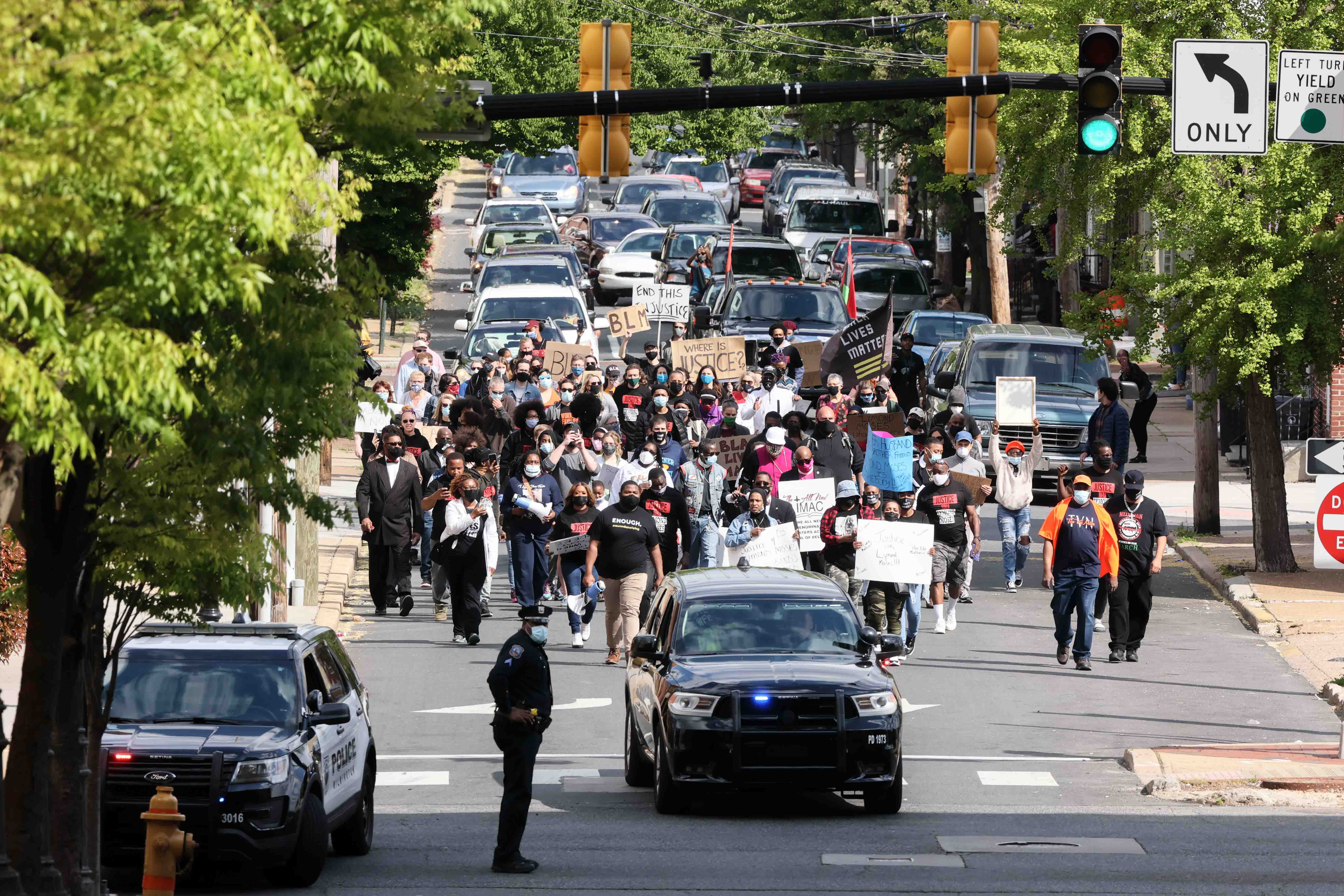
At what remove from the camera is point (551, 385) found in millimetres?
29188

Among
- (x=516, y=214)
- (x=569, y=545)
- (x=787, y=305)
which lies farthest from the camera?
(x=516, y=214)

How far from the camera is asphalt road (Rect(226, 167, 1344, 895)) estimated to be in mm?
12312

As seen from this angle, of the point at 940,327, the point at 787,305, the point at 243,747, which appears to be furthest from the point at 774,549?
the point at 940,327

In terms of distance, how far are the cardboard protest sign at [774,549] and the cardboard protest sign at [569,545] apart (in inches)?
56.5

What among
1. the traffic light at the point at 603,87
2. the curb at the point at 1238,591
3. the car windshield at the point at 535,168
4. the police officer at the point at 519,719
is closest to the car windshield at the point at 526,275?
the curb at the point at 1238,591

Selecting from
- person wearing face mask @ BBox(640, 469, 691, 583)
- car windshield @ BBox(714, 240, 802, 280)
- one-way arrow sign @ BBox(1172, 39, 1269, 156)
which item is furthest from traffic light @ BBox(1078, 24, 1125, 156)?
car windshield @ BBox(714, 240, 802, 280)

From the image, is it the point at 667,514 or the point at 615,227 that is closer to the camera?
the point at 667,514

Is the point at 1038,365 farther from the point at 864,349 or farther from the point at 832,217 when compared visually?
the point at 832,217

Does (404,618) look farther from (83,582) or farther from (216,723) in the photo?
(83,582)

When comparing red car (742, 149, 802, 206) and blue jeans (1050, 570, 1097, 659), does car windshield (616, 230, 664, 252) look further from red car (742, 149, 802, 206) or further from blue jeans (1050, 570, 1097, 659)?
blue jeans (1050, 570, 1097, 659)

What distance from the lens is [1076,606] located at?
64.0 ft

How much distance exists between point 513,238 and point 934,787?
34.1 m

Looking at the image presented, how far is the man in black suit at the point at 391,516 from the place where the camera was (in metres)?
21.8

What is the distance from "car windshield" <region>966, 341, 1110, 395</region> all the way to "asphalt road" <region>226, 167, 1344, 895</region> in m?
6.16
